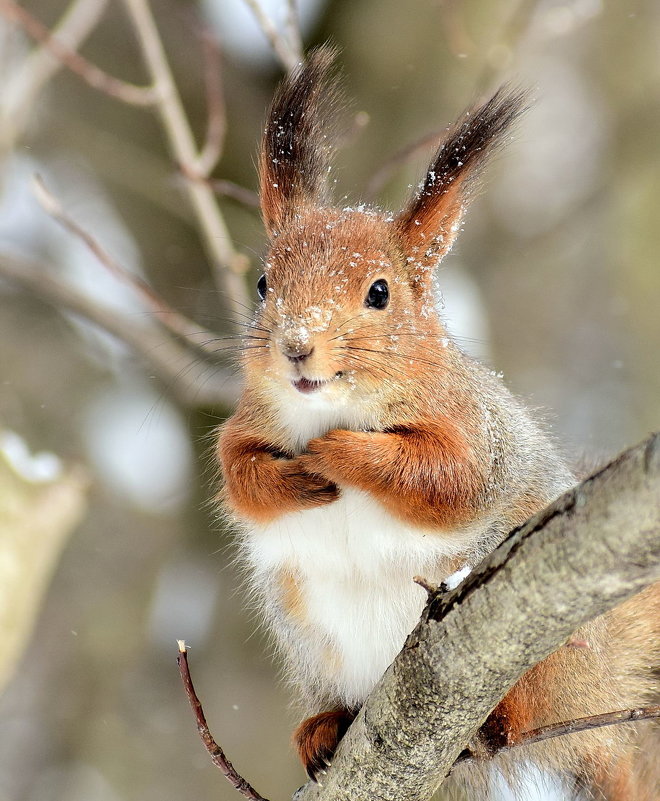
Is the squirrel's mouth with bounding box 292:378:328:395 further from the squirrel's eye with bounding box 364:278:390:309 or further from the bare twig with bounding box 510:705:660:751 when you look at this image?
the bare twig with bounding box 510:705:660:751

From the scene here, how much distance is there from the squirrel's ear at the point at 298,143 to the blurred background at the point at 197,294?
1300 mm

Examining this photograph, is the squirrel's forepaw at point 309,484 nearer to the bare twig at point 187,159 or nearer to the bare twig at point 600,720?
the bare twig at point 600,720

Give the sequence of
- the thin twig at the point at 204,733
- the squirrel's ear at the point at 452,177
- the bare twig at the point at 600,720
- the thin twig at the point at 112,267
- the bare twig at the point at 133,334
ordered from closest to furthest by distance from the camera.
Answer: the bare twig at the point at 600,720 → the thin twig at the point at 204,733 → the squirrel's ear at the point at 452,177 → the thin twig at the point at 112,267 → the bare twig at the point at 133,334

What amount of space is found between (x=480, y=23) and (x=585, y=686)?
3256mm

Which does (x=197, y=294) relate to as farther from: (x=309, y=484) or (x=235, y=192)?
(x=309, y=484)

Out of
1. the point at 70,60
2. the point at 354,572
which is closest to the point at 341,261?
the point at 354,572

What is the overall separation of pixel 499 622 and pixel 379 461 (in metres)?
0.56

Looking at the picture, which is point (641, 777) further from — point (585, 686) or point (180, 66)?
point (180, 66)

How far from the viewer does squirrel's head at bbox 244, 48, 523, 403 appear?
1950 mm

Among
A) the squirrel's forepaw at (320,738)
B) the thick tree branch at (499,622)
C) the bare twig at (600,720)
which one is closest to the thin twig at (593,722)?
the bare twig at (600,720)

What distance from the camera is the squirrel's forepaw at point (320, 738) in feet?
7.03

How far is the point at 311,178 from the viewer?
246 cm

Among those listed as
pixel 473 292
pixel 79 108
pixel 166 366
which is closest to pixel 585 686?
pixel 166 366

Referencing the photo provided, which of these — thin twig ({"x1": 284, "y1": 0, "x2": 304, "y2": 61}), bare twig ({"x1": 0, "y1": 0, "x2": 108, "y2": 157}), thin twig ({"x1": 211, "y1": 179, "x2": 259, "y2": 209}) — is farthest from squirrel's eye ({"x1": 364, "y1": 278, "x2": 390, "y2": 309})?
bare twig ({"x1": 0, "y1": 0, "x2": 108, "y2": 157})
